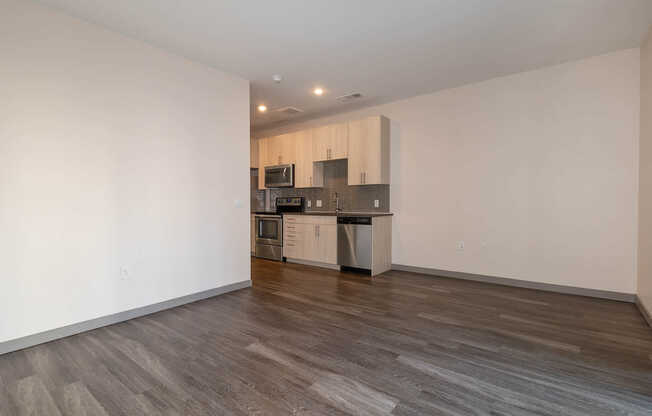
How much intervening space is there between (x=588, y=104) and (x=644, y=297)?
2.12 m

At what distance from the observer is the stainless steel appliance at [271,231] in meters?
5.75

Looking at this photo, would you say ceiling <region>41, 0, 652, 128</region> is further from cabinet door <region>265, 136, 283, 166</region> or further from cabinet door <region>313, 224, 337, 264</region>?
cabinet door <region>313, 224, 337, 264</region>

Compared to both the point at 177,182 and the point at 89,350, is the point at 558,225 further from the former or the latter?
the point at 89,350

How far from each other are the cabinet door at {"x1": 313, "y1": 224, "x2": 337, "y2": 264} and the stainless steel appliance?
868 millimetres

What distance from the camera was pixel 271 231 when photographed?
5871 millimetres

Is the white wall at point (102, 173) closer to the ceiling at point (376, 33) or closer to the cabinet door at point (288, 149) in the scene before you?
the ceiling at point (376, 33)

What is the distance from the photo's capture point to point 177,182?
333 centimetres

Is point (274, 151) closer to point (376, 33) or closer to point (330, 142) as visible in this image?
point (330, 142)

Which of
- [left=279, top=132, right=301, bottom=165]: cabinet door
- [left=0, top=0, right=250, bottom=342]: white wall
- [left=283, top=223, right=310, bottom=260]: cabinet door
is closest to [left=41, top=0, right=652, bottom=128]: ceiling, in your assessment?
[left=0, top=0, right=250, bottom=342]: white wall

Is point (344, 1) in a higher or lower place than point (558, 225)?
higher

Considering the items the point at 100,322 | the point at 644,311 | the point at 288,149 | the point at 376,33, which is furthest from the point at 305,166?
the point at 644,311

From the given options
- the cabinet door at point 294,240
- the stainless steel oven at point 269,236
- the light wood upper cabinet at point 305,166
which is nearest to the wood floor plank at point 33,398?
the cabinet door at point 294,240

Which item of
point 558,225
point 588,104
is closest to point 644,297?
point 558,225

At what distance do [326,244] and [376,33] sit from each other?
125 inches
